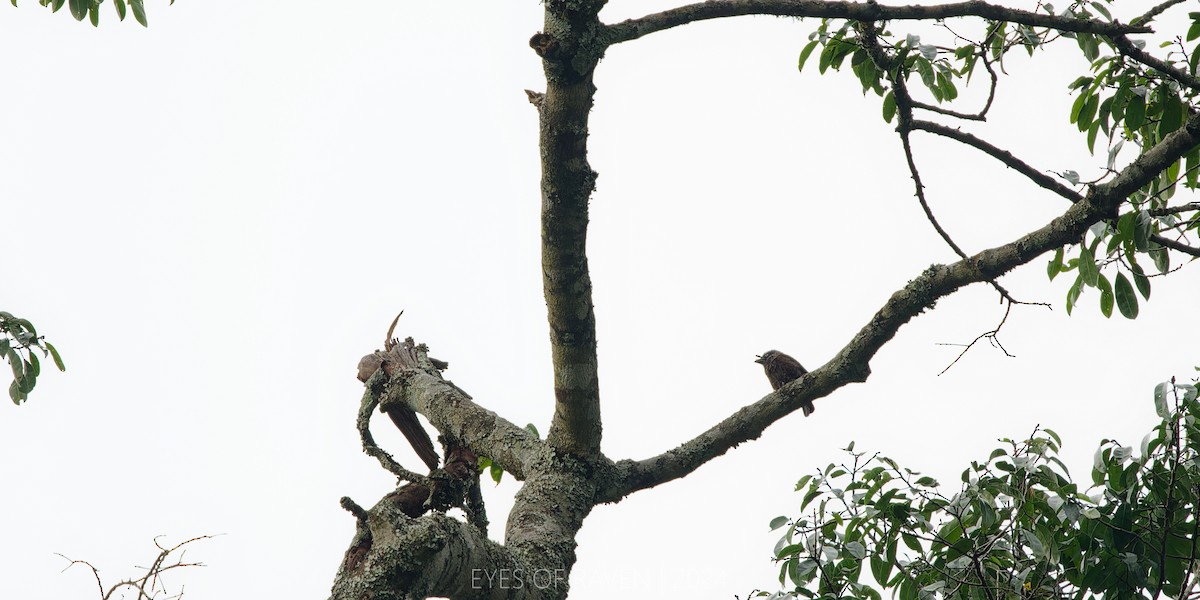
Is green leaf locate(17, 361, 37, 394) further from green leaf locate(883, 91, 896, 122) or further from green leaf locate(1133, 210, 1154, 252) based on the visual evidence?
green leaf locate(1133, 210, 1154, 252)

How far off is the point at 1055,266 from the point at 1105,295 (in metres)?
0.22

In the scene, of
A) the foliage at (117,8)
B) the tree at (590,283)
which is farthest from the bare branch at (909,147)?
the foliage at (117,8)

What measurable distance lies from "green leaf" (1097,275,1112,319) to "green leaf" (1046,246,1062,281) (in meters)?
0.20

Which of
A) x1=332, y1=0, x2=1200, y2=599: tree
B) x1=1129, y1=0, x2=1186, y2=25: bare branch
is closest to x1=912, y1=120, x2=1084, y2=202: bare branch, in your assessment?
x1=332, y1=0, x2=1200, y2=599: tree

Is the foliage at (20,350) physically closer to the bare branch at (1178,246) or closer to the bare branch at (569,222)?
the bare branch at (569,222)

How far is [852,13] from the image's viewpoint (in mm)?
2643

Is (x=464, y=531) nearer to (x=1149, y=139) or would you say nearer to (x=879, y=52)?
(x=879, y=52)

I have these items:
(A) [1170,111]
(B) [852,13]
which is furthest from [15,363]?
(A) [1170,111]

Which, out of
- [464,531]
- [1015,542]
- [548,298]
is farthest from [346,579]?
[1015,542]

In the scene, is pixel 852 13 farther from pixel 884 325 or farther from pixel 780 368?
pixel 780 368

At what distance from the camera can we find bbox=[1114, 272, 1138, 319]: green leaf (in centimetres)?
304

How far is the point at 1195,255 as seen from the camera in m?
2.84

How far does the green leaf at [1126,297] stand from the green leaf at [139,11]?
3.55 meters

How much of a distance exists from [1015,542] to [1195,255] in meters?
1.10
